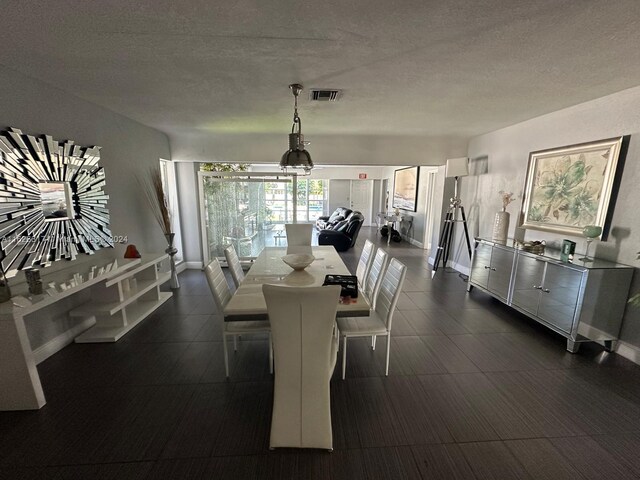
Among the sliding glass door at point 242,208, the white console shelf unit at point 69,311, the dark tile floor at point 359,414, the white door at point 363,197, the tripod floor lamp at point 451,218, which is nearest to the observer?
the dark tile floor at point 359,414

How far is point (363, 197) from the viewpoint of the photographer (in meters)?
11.3

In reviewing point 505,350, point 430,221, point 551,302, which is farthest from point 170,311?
point 430,221

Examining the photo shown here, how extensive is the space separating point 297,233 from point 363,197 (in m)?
7.73

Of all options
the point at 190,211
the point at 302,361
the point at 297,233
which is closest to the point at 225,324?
the point at 302,361

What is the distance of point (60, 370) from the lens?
230cm

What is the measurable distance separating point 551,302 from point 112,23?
412cm

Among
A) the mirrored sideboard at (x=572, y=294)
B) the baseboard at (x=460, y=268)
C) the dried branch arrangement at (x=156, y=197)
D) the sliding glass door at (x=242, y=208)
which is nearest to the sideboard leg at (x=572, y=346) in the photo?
the mirrored sideboard at (x=572, y=294)

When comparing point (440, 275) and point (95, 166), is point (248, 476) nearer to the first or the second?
point (95, 166)

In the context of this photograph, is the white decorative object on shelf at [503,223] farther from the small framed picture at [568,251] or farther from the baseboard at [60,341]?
the baseboard at [60,341]

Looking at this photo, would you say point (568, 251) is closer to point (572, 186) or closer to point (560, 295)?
point (560, 295)

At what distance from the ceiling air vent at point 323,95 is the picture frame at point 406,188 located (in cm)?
518

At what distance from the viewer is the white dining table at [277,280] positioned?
184 cm

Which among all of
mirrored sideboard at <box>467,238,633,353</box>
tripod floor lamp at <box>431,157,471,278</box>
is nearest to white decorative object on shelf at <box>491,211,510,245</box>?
mirrored sideboard at <box>467,238,633,353</box>

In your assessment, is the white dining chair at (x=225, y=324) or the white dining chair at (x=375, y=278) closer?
the white dining chair at (x=225, y=324)
